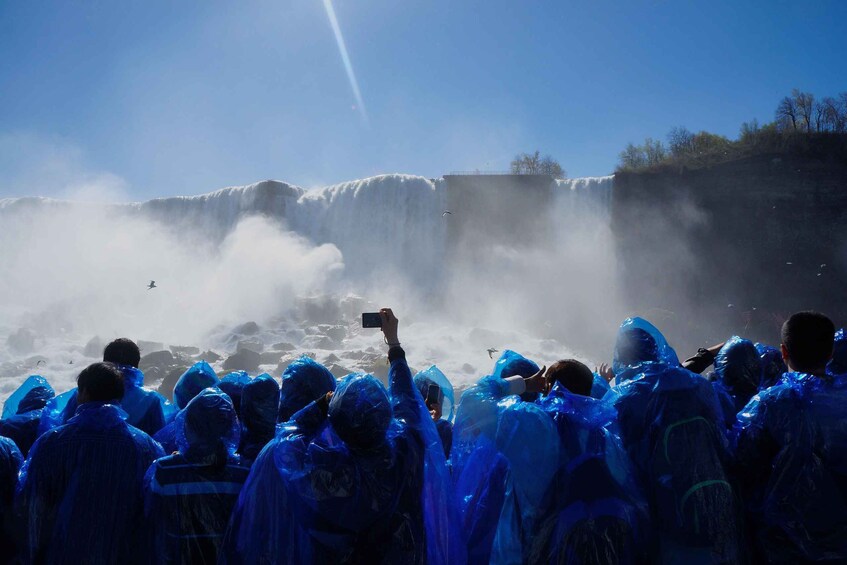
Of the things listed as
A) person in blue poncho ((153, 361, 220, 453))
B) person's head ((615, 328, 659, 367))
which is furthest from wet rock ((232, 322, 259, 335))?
person's head ((615, 328, 659, 367))

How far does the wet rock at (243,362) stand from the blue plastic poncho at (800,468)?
1665 cm

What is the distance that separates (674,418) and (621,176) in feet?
83.5

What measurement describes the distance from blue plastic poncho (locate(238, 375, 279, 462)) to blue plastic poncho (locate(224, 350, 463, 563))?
38 centimetres

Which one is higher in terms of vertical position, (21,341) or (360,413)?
(360,413)

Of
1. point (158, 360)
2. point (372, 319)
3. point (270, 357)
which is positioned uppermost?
point (372, 319)

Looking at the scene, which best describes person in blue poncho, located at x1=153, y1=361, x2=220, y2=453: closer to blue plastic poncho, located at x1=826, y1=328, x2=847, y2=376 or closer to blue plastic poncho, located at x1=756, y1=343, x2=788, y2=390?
blue plastic poncho, located at x1=756, y1=343, x2=788, y2=390

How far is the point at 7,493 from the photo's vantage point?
2191 mm

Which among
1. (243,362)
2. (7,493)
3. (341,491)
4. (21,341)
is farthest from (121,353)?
(21,341)

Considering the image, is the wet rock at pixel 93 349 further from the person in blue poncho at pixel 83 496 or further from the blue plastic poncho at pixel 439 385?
the person in blue poncho at pixel 83 496

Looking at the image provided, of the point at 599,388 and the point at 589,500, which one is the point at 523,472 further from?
the point at 599,388

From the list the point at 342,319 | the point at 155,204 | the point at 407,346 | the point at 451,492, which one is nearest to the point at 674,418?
the point at 451,492

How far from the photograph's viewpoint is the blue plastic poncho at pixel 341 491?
5.99ft

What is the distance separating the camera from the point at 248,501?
191 centimetres

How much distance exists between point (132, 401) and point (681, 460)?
8.32ft
